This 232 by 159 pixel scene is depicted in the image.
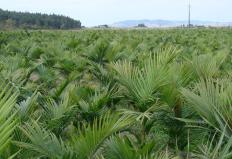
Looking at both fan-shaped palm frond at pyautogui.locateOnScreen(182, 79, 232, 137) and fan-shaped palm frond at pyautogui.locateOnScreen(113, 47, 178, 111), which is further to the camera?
fan-shaped palm frond at pyautogui.locateOnScreen(113, 47, 178, 111)

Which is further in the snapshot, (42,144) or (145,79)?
(145,79)

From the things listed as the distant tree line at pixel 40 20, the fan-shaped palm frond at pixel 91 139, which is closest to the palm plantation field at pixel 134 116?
the fan-shaped palm frond at pixel 91 139

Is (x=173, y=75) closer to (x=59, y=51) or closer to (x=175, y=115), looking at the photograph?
(x=175, y=115)

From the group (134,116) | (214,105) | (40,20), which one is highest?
(214,105)

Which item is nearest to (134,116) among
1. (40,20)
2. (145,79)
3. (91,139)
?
(145,79)

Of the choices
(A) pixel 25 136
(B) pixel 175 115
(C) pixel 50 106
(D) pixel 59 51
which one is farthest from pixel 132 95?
(D) pixel 59 51

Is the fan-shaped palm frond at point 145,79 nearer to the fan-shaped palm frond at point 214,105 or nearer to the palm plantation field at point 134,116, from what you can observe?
the palm plantation field at point 134,116

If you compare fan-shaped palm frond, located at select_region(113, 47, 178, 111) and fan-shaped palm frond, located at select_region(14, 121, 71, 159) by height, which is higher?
fan-shaped palm frond, located at select_region(113, 47, 178, 111)

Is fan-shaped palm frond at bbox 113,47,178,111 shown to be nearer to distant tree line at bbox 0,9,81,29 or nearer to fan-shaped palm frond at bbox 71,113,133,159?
fan-shaped palm frond at bbox 71,113,133,159

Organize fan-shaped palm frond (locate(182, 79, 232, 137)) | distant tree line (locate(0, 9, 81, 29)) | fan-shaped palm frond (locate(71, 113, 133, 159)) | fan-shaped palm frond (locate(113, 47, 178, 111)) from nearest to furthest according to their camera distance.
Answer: fan-shaped palm frond (locate(71, 113, 133, 159))
fan-shaped palm frond (locate(182, 79, 232, 137))
fan-shaped palm frond (locate(113, 47, 178, 111))
distant tree line (locate(0, 9, 81, 29))

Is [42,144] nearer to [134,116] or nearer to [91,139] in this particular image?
[91,139]

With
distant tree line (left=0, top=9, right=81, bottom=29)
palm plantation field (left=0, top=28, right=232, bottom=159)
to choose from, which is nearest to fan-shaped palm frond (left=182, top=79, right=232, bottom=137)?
palm plantation field (left=0, top=28, right=232, bottom=159)

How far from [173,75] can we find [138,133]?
62cm

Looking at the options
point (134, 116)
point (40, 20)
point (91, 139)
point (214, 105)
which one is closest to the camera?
point (91, 139)
